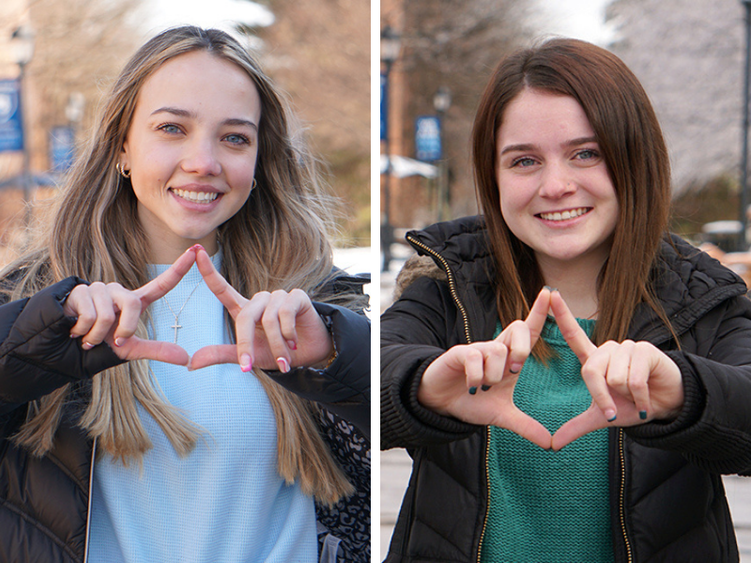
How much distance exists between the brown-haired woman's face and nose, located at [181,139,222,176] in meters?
0.77

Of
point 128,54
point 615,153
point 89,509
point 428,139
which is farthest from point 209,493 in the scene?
point 128,54

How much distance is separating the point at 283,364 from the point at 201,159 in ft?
2.47

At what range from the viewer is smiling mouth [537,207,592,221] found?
196 cm

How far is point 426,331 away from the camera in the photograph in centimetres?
194

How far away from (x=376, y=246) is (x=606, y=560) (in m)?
0.98

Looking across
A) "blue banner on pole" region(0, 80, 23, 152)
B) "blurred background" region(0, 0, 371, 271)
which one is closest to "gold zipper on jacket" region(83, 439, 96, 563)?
"blue banner on pole" region(0, 80, 23, 152)

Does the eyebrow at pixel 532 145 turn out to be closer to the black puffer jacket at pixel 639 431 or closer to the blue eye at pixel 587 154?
the blue eye at pixel 587 154

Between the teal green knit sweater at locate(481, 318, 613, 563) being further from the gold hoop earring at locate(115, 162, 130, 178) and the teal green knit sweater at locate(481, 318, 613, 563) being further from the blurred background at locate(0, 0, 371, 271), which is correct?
the blurred background at locate(0, 0, 371, 271)

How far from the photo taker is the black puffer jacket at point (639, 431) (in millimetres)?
1523

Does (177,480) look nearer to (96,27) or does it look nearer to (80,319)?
(80,319)

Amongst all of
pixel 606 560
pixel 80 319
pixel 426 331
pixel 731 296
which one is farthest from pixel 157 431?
pixel 731 296

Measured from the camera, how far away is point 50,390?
1.68 m

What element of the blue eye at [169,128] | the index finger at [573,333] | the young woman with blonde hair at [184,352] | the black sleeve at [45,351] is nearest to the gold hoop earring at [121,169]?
the young woman with blonde hair at [184,352]

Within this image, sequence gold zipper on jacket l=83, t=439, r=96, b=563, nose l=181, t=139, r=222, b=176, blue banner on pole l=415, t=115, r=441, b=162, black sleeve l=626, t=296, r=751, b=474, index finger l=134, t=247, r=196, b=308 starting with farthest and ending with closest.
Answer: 1. blue banner on pole l=415, t=115, r=441, b=162
2. nose l=181, t=139, r=222, b=176
3. gold zipper on jacket l=83, t=439, r=96, b=563
4. index finger l=134, t=247, r=196, b=308
5. black sleeve l=626, t=296, r=751, b=474
